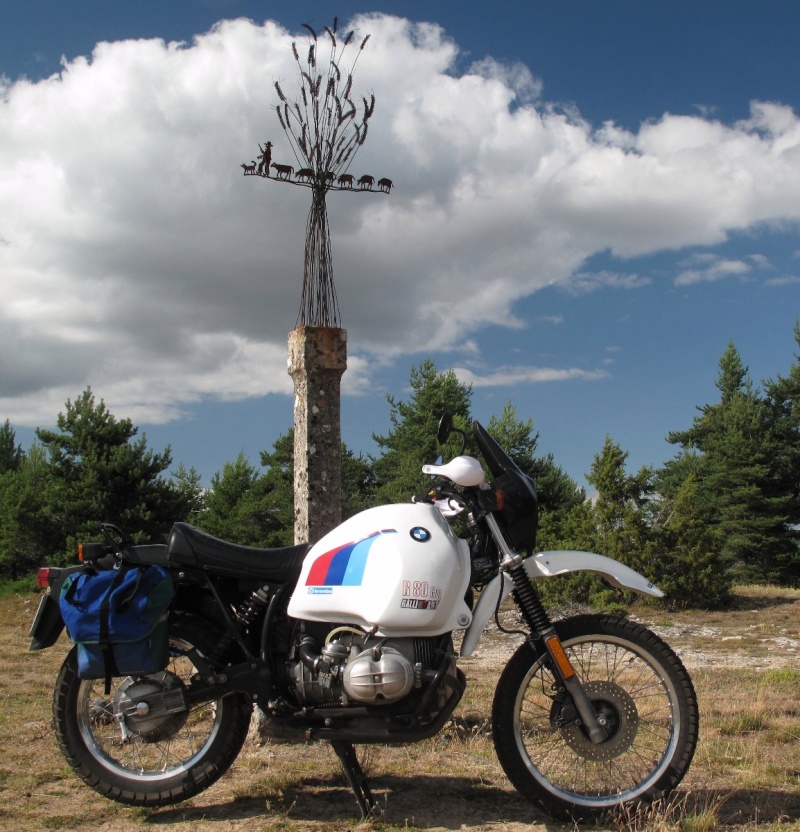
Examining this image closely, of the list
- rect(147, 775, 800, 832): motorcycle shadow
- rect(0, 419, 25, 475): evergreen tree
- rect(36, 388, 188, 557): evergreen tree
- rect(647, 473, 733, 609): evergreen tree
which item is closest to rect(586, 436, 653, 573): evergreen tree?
rect(647, 473, 733, 609): evergreen tree

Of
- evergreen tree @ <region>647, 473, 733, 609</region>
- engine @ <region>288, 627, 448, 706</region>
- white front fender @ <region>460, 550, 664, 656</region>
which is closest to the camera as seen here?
engine @ <region>288, 627, 448, 706</region>

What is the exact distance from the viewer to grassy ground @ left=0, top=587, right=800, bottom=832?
3.65 meters

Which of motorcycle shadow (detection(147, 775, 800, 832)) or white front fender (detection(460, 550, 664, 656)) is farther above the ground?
white front fender (detection(460, 550, 664, 656))

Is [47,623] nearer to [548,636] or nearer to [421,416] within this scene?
[548,636]

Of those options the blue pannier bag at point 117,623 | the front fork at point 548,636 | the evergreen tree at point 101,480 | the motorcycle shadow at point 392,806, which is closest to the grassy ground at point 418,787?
the motorcycle shadow at point 392,806

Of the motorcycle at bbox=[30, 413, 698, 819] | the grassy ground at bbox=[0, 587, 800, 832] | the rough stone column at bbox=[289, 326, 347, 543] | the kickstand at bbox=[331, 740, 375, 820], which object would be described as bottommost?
the grassy ground at bbox=[0, 587, 800, 832]

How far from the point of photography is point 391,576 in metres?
3.49

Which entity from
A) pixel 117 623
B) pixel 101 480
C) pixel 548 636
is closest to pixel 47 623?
pixel 117 623

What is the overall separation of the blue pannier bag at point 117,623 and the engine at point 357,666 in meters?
0.64

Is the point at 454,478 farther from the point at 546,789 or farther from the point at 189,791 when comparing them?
the point at 189,791

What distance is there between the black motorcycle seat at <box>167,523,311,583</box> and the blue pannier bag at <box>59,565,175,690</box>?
0.58 feet

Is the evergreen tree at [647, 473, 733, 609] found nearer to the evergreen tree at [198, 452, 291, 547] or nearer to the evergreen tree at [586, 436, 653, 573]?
the evergreen tree at [586, 436, 653, 573]

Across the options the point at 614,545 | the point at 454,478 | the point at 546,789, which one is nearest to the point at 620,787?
the point at 546,789

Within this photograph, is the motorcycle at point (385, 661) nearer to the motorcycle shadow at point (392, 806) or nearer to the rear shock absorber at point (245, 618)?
the rear shock absorber at point (245, 618)
